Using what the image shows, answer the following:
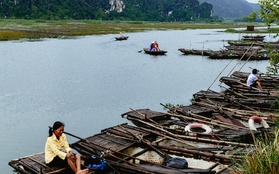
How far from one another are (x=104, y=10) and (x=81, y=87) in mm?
106643

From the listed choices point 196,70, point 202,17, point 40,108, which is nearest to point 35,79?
point 40,108

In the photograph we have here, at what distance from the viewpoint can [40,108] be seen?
1521 cm

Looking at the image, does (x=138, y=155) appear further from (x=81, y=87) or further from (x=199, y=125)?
(x=81, y=87)

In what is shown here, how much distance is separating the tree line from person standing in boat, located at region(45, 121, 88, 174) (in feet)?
281

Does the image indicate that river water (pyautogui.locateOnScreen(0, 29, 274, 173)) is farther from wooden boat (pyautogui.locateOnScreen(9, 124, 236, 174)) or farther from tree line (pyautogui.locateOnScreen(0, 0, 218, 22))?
tree line (pyautogui.locateOnScreen(0, 0, 218, 22))

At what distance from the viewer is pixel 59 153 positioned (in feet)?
21.9

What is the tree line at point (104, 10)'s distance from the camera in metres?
89.1

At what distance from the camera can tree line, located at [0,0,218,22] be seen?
→ 292 ft

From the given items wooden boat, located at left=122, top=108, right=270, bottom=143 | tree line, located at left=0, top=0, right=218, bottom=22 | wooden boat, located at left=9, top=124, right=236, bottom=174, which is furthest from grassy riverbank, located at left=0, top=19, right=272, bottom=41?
wooden boat, located at left=9, top=124, right=236, bottom=174

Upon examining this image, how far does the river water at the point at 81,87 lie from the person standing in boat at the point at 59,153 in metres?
3.17

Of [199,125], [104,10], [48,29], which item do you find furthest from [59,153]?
[104,10]

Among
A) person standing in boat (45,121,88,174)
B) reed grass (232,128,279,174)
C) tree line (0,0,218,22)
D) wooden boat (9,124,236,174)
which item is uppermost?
tree line (0,0,218,22)

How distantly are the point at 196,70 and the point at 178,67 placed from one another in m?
1.92

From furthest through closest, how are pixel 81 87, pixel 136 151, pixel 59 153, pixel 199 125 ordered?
1. pixel 81 87
2. pixel 199 125
3. pixel 136 151
4. pixel 59 153
